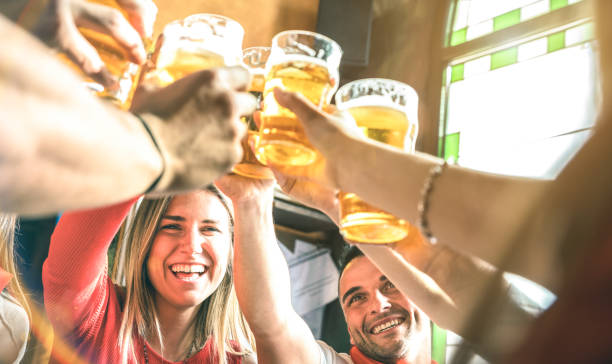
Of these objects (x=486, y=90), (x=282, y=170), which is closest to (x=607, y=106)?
(x=282, y=170)

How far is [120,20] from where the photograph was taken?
680 millimetres

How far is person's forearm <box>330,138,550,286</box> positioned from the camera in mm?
570

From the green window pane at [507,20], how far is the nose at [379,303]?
8.53 feet

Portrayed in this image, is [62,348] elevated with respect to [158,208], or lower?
lower

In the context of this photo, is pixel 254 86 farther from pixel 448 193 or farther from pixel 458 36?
pixel 458 36

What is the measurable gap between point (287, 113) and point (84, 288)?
25.9 inches

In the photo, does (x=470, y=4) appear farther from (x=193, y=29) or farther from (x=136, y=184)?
(x=136, y=184)

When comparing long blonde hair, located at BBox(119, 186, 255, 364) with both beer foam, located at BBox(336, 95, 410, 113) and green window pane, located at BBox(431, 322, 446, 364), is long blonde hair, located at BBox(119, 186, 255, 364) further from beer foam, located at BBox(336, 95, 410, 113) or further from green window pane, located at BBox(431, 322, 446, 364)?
green window pane, located at BBox(431, 322, 446, 364)

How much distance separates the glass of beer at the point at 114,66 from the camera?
0.68 metres

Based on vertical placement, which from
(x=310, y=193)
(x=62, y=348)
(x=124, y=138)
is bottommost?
(x=62, y=348)

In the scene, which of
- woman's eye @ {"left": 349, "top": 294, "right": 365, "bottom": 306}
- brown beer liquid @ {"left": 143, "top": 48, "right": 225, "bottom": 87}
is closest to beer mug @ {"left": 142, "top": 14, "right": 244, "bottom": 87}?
brown beer liquid @ {"left": 143, "top": 48, "right": 225, "bottom": 87}

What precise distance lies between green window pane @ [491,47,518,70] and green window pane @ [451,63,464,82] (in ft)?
0.86

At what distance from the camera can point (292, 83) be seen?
76 cm

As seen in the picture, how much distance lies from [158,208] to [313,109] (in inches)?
34.9
